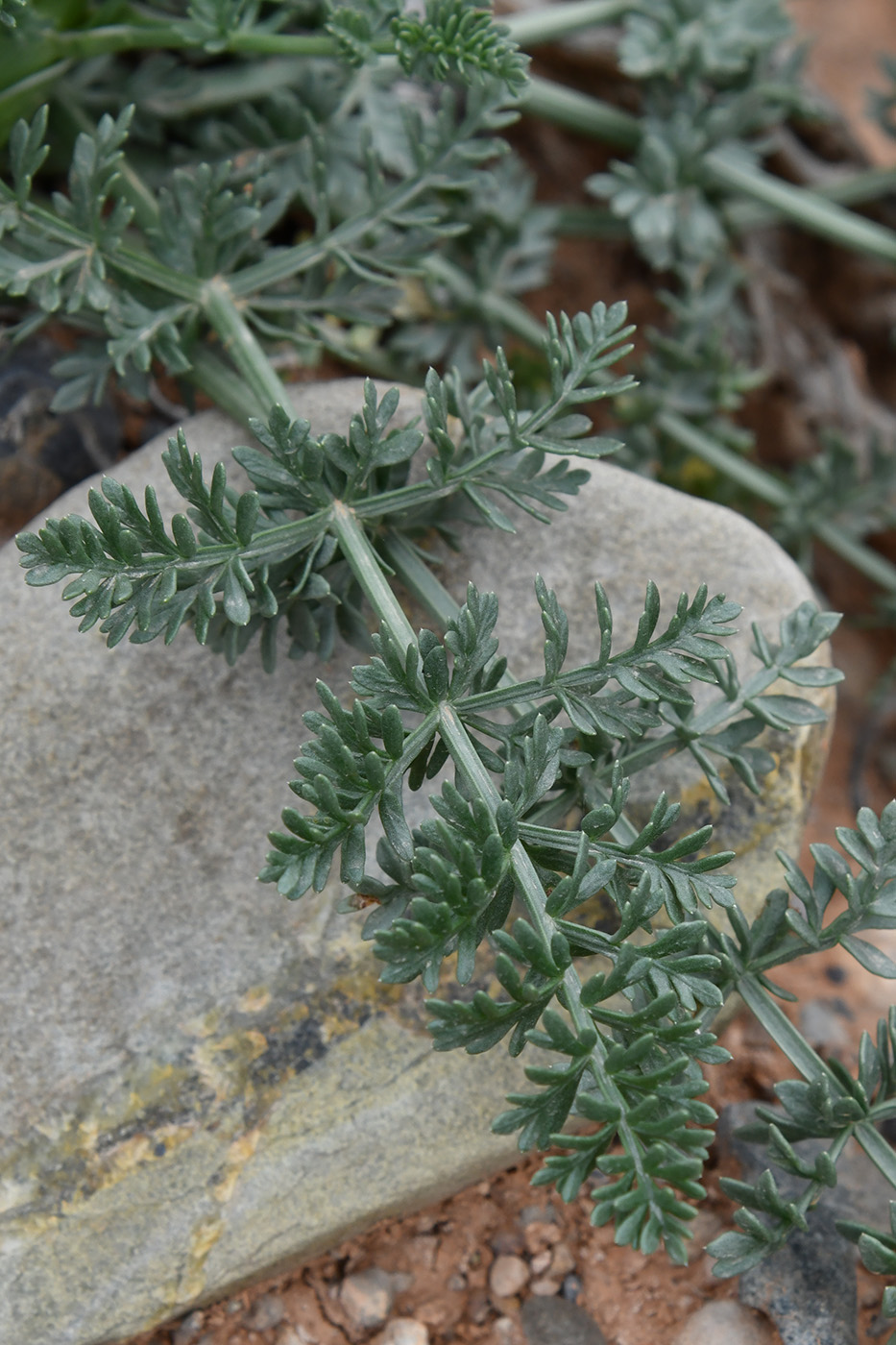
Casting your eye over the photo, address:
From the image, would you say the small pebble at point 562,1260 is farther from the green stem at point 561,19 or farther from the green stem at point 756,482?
the green stem at point 561,19

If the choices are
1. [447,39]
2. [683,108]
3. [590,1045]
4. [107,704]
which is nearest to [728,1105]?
[590,1045]

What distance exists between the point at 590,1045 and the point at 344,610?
0.82 m

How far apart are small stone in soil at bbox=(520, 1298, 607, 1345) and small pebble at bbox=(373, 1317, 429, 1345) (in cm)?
17

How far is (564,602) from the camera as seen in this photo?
80.4 inches

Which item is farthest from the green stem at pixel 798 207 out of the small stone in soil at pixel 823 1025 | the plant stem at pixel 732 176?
the small stone in soil at pixel 823 1025

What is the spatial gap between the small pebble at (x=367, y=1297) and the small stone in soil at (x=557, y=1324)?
0.74ft

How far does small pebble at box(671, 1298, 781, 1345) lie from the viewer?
1.76 metres

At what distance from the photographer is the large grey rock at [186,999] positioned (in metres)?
1.74

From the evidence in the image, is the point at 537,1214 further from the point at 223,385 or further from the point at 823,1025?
the point at 223,385

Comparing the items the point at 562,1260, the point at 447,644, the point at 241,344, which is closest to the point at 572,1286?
the point at 562,1260

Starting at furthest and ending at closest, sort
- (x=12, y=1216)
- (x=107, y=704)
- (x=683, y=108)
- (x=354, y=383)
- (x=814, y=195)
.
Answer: (x=814, y=195) < (x=683, y=108) < (x=354, y=383) < (x=107, y=704) < (x=12, y=1216)

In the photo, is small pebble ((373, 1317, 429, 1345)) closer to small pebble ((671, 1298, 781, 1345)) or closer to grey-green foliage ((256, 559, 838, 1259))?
small pebble ((671, 1298, 781, 1345))

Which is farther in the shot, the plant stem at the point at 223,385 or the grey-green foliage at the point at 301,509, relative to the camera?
the plant stem at the point at 223,385

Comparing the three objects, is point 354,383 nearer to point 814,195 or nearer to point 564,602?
point 564,602
